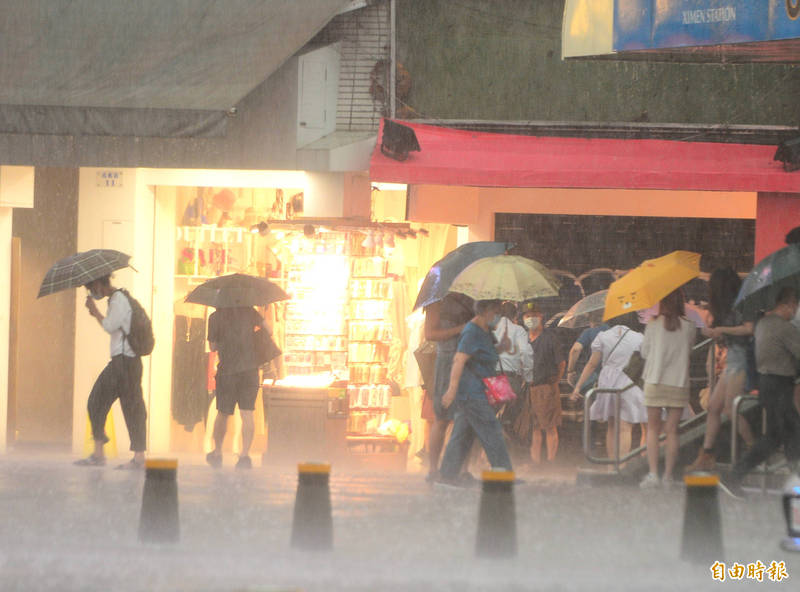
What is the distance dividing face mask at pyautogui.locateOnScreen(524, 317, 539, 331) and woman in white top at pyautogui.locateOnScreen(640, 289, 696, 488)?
12.1 ft

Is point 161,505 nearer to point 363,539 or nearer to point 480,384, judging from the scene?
point 363,539

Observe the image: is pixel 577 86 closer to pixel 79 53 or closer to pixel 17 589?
pixel 79 53

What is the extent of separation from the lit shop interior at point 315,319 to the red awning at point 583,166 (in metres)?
1.34

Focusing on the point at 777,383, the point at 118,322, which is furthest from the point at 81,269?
the point at 777,383

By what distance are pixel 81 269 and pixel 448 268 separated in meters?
3.45

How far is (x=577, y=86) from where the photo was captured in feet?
54.5

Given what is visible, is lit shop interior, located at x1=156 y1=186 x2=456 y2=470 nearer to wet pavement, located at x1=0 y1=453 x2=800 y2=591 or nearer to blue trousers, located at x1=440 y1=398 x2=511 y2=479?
wet pavement, located at x1=0 y1=453 x2=800 y2=591

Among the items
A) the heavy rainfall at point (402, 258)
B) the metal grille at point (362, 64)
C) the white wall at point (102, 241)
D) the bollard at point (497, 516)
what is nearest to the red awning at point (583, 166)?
the heavy rainfall at point (402, 258)

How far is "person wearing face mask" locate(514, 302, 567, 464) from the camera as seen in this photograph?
15500 millimetres

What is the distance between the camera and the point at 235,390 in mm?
13945

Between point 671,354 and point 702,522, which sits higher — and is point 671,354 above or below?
above

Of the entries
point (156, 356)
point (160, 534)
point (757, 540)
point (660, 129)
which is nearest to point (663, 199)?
point (660, 129)

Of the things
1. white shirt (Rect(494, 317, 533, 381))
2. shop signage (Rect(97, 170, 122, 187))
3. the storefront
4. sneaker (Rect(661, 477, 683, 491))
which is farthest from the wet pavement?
shop signage (Rect(97, 170, 122, 187))

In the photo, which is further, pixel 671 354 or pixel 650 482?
pixel 650 482
